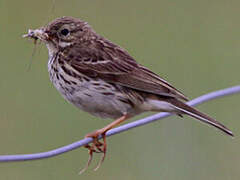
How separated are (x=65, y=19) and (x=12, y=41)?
13.9ft

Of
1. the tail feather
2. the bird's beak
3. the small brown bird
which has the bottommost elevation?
the tail feather

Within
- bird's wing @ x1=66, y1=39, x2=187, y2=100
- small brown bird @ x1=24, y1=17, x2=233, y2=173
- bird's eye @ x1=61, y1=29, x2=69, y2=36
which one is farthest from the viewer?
bird's eye @ x1=61, y1=29, x2=69, y2=36

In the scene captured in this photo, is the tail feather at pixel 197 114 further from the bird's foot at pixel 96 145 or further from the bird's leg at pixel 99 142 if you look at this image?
the bird's foot at pixel 96 145

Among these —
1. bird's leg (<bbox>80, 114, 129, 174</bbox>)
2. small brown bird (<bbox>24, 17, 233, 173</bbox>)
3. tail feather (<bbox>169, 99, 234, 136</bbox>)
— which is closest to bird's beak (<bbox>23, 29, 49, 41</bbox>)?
small brown bird (<bbox>24, 17, 233, 173</bbox>)

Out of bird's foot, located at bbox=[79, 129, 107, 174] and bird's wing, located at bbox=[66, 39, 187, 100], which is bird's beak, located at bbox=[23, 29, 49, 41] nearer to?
bird's wing, located at bbox=[66, 39, 187, 100]

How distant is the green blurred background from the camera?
27.3 ft

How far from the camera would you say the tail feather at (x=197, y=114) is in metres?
6.55

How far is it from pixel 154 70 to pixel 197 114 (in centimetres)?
383

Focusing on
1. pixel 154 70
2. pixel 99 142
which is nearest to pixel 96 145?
pixel 99 142

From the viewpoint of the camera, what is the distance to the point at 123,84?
269 inches

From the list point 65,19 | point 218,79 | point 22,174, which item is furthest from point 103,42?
point 218,79

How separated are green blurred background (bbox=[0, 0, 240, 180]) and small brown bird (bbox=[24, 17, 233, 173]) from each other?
1.32 ft

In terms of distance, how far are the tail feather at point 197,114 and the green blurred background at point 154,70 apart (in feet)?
4.41

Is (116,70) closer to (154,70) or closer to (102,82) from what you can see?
(102,82)
